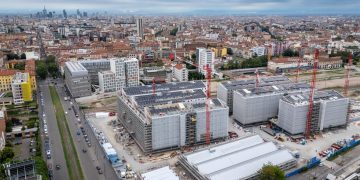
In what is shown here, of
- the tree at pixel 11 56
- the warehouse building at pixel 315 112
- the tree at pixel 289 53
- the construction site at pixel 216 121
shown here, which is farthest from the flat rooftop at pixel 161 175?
the tree at pixel 289 53

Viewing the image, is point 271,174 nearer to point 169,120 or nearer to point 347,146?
point 169,120

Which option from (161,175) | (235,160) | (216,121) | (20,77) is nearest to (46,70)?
(20,77)

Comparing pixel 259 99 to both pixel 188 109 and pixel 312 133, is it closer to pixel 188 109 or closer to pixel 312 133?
pixel 312 133

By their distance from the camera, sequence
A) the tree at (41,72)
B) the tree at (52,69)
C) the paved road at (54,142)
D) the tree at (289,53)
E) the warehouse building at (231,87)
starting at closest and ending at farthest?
the paved road at (54,142) < the warehouse building at (231,87) < the tree at (41,72) < the tree at (52,69) < the tree at (289,53)

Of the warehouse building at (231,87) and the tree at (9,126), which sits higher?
the warehouse building at (231,87)

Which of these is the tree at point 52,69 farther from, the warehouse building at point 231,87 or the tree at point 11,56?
the warehouse building at point 231,87
